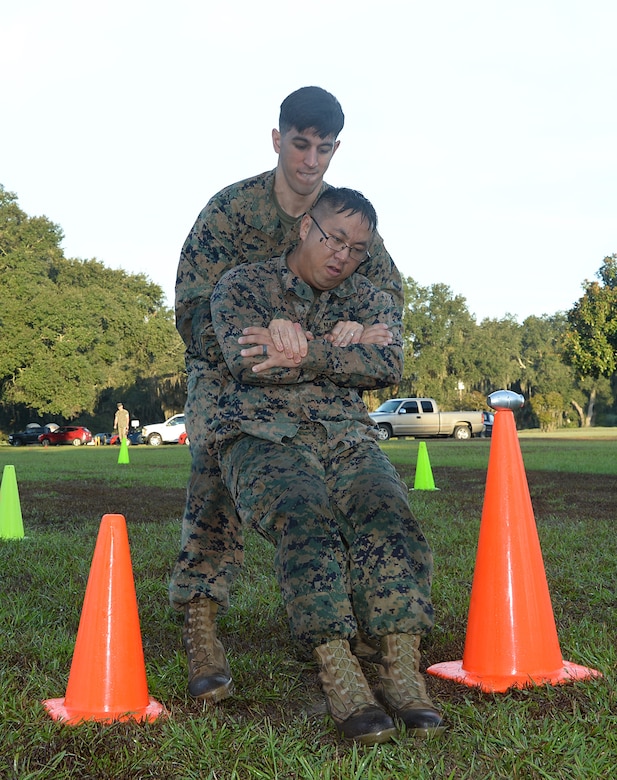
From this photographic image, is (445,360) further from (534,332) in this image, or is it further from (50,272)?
(50,272)

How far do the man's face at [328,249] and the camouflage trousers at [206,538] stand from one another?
2.47 ft

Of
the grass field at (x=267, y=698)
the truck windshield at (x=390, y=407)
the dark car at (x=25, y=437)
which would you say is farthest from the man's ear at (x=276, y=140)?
the dark car at (x=25, y=437)

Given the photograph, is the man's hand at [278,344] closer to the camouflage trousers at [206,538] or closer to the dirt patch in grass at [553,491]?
the camouflage trousers at [206,538]

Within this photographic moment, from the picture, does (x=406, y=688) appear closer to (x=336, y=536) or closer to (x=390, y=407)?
(x=336, y=536)

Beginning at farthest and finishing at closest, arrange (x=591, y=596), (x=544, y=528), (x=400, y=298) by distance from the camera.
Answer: (x=544, y=528), (x=591, y=596), (x=400, y=298)

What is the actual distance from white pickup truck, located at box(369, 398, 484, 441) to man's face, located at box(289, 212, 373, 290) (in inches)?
1464

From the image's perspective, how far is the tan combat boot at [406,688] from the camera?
9.09ft

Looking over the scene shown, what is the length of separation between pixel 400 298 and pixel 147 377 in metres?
58.3

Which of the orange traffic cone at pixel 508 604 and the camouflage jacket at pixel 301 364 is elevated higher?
the camouflage jacket at pixel 301 364

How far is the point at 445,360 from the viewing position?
245ft

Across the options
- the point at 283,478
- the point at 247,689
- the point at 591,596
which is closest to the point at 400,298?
the point at 283,478

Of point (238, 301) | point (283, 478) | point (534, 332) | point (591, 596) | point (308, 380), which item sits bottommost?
point (591, 596)

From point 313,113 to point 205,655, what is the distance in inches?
85.2

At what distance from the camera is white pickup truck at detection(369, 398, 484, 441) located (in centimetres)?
4121
